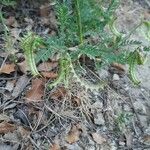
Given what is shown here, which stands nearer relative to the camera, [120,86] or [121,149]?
[121,149]

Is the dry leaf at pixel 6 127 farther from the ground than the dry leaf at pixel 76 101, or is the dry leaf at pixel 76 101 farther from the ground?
the dry leaf at pixel 76 101

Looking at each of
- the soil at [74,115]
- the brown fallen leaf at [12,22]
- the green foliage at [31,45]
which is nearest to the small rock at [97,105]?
the soil at [74,115]

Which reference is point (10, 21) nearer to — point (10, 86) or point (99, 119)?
point (10, 86)

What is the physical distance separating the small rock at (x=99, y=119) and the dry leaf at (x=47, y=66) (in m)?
0.36

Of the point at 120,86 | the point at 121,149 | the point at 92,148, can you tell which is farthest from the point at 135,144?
the point at 120,86

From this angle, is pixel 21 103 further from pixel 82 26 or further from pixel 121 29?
pixel 121 29

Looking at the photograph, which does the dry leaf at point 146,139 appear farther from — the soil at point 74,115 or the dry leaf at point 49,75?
the dry leaf at point 49,75

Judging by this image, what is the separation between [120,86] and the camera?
2.21m

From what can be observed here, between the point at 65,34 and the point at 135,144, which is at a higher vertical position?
the point at 65,34

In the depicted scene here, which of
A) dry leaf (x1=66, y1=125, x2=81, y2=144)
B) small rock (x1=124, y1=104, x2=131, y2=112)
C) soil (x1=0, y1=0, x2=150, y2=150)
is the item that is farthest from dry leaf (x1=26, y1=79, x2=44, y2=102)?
small rock (x1=124, y1=104, x2=131, y2=112)

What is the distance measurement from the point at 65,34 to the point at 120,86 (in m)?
0.42

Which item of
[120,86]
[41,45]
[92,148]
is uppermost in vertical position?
[41,45]

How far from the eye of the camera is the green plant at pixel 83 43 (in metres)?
2.00

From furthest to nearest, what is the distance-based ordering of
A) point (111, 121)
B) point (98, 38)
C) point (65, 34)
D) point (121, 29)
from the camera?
point (121, 29)
point (98, 38)
point (65, 34)
point (111, 121)
